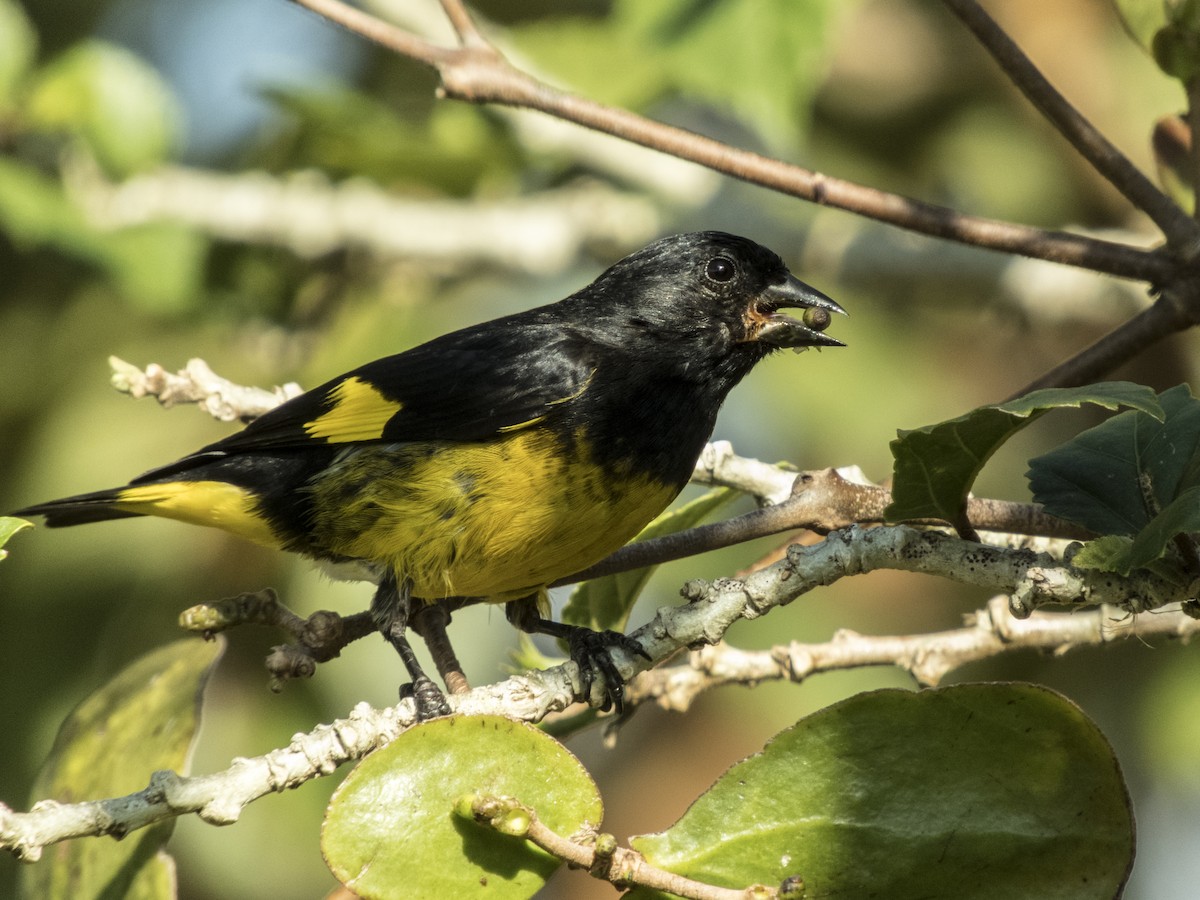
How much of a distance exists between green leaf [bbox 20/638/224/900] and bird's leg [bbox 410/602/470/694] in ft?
1.22

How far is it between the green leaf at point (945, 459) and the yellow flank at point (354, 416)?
1.65m

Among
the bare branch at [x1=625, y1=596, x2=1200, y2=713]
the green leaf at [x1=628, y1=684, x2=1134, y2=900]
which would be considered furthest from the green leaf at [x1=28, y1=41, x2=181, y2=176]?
the green leaf at [x1=628, y1=684, x2=1134, y2=900]

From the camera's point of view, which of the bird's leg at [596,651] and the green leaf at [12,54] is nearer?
the bird's leg at [596,651]

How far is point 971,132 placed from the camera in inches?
224

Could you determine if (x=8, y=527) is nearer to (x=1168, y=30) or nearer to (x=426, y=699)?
(x=426, y=699)

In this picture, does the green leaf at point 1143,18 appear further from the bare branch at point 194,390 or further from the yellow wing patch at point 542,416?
the bare branch at point 194,390

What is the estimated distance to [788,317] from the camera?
3369mm

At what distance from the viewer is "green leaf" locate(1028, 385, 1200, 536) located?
1810 mm

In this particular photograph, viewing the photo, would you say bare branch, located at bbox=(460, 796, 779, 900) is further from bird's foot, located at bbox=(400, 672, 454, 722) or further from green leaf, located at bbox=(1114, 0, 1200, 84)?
green leaf, located at bbox=(1114, 0, 1200, 84)

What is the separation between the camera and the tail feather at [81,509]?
3.26 metres

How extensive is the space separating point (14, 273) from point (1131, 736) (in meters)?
4.16

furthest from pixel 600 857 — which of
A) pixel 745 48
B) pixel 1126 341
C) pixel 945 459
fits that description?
pixel 745 48

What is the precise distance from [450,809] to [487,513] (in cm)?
128

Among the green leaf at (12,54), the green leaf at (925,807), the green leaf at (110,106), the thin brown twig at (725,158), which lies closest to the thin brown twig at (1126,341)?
the thin brown twig at (725,158)
